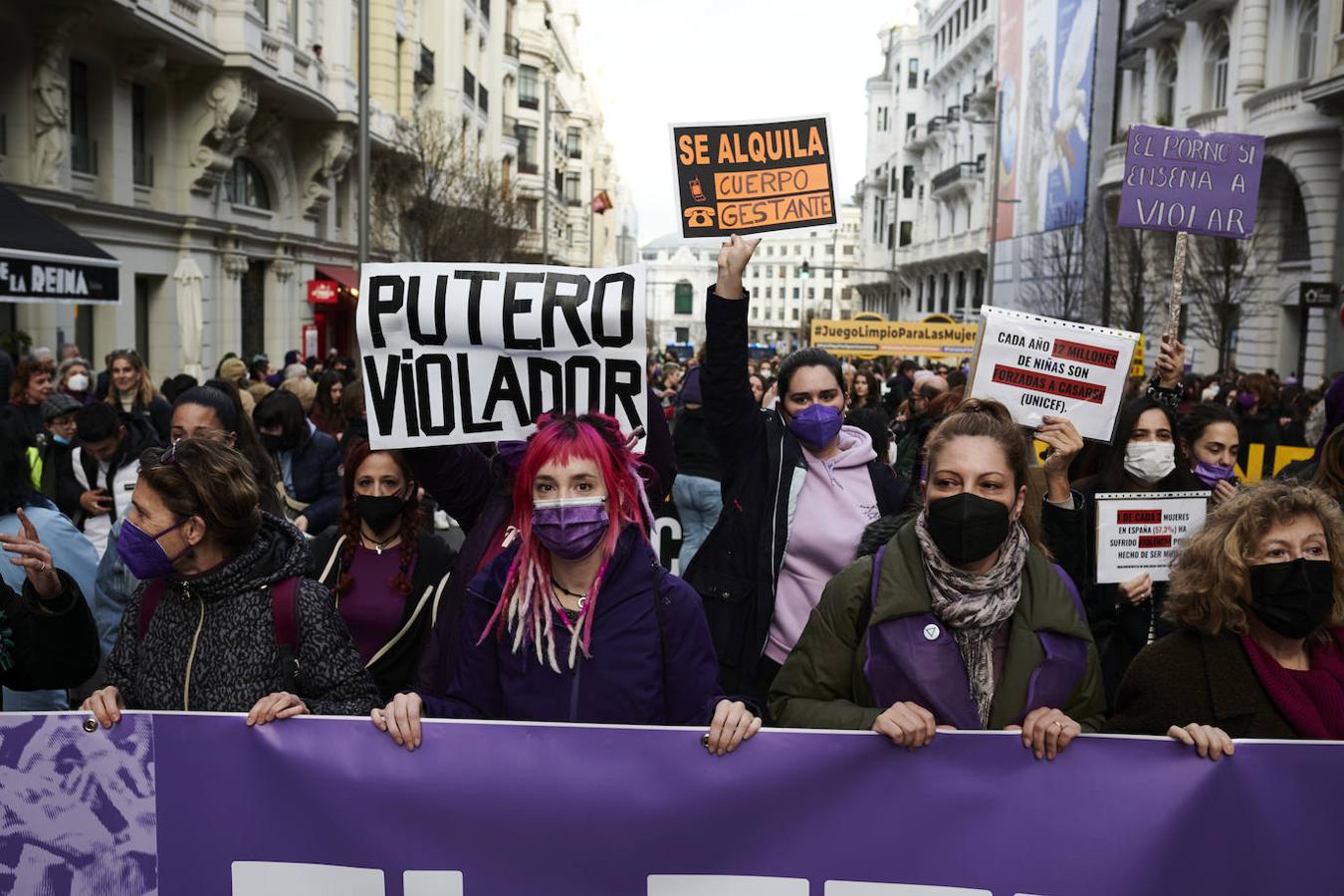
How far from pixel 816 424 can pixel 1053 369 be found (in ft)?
3.98

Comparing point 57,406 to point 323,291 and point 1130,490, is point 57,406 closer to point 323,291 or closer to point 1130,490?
point 1130,490

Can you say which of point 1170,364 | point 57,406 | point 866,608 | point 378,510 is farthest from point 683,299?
point 866,608

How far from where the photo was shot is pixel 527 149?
5819cm

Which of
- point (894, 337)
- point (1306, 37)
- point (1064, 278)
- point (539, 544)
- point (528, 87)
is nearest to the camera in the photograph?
point (539, 544)

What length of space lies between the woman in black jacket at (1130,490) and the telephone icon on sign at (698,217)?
58.6 inches

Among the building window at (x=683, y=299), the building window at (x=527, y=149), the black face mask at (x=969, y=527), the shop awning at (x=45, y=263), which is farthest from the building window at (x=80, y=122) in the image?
the building window at (x=683, y=299)

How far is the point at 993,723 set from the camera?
2945 millimetres

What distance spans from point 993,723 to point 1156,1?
34472mm

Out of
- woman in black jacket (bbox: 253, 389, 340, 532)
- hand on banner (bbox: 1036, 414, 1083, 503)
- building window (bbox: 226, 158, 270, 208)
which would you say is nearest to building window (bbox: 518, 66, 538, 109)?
building window (bbox: 226, 158, 270, 208)

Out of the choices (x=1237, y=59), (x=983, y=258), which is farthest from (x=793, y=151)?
(x=983, y=258)

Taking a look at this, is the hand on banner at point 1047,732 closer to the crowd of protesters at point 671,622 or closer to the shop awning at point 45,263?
the crowd of protesters at point 671,622

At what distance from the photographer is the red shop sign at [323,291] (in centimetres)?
2609

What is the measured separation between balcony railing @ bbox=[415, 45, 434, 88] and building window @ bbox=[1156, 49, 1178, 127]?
1991 cm

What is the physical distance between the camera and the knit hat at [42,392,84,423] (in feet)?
25.2
